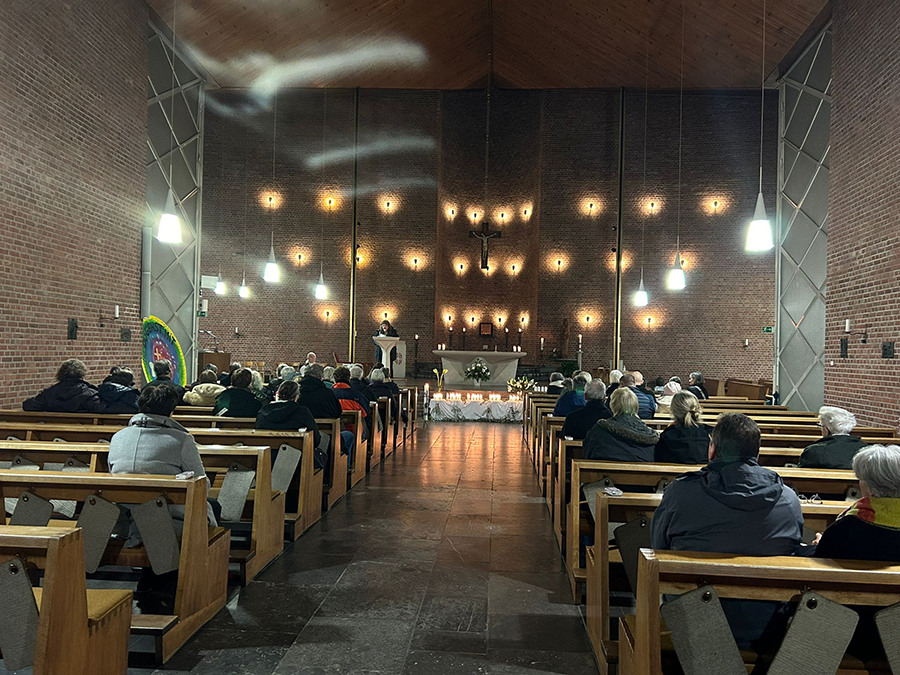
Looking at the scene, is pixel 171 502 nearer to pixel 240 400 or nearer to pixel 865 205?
pixel 240 400

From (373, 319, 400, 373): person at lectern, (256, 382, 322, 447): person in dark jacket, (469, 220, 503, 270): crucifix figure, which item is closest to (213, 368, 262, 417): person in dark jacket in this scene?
(256, 382, 322, 447): person in dark jacket

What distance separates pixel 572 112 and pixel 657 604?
16.8 metres

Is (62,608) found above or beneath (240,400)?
beneath

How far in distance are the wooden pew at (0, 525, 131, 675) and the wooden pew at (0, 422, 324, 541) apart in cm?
203

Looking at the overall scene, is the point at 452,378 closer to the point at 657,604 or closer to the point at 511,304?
the point at 511,304

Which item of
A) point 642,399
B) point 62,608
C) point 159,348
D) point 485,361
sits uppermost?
point 159,348

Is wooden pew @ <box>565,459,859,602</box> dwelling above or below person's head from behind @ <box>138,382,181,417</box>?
below

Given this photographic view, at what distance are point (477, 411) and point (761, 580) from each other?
10402 millimetres

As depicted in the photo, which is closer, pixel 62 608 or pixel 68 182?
pixel 62 608

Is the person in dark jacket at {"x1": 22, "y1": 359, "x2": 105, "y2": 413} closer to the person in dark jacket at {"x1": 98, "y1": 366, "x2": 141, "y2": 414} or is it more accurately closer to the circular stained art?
the person in dark jacket at {"x1": 98, "y1": 366, "x2": 141, "y2": 414}

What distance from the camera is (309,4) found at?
11695 millimetres

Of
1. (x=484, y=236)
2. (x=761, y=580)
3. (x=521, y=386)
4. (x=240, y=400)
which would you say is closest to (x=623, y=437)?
(x=761, y=580)

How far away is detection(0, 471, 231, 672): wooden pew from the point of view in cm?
271

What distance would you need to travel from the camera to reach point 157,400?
10.1 ft
